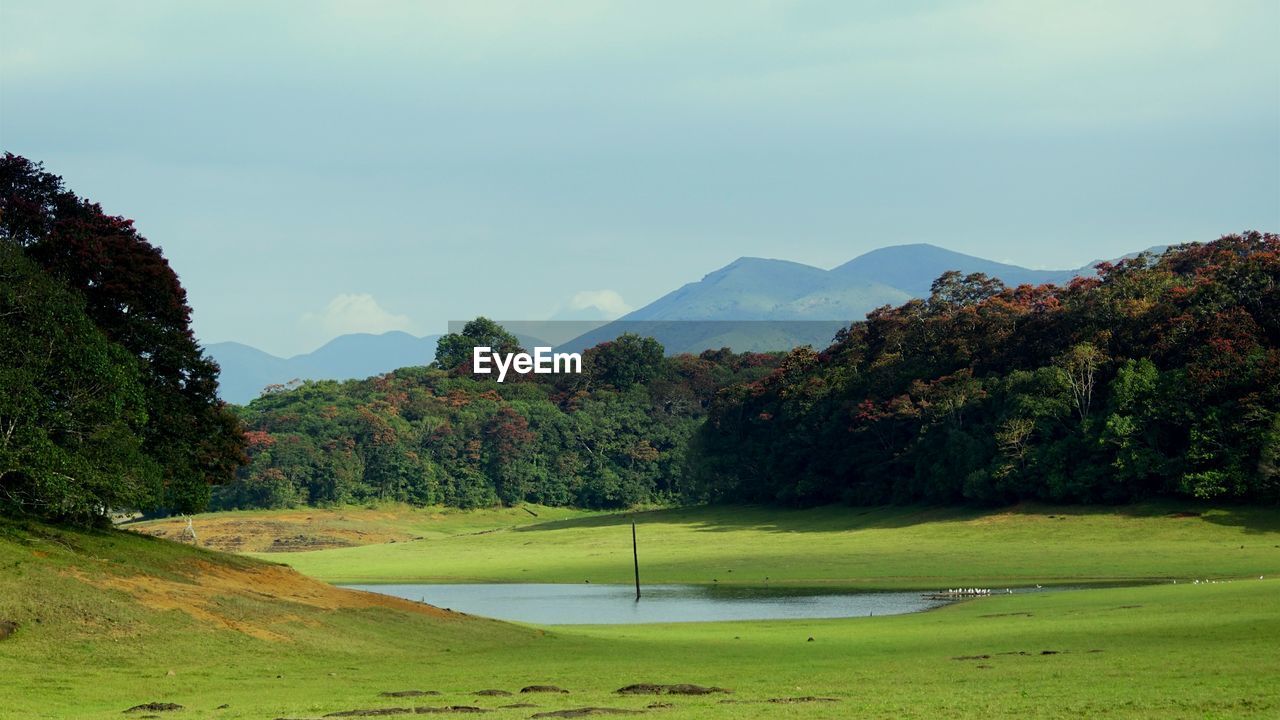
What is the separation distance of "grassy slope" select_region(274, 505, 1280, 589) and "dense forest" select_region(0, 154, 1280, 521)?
3.37 meters

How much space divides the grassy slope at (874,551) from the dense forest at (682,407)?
3.37 m

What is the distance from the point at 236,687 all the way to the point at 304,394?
146044 millimetres

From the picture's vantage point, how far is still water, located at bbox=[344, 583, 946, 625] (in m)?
52.8

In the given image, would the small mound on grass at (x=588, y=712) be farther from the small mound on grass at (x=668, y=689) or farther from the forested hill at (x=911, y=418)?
the forested hill at (x=911, y=418)

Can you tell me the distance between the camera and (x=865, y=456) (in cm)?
10381

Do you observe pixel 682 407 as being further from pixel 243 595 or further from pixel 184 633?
pixel 184 633

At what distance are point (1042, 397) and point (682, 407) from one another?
266ft

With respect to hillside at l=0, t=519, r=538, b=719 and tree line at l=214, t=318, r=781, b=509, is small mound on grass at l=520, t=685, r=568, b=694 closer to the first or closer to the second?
hillside at l=0, t=519, r=538, b=719

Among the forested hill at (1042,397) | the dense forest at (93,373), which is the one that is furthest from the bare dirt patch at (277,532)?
the dense forest at (93,373)

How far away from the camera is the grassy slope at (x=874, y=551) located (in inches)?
2559

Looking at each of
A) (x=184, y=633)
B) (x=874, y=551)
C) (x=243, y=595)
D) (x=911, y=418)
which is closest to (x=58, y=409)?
(x=243, y=595)

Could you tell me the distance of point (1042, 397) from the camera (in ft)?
289

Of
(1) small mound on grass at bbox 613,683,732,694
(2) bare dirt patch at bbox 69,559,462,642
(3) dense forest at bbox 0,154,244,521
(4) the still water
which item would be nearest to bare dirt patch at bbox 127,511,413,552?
(4) the still water
